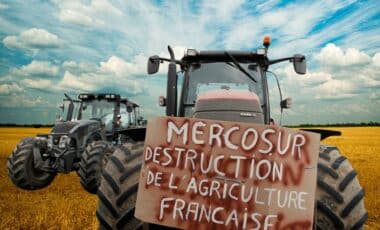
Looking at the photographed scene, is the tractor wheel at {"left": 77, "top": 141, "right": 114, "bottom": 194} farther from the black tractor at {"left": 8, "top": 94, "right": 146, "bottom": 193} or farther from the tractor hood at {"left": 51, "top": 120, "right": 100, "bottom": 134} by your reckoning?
the tractor hood at {"left": 51, "top": 120, "right": 100, "bottom": 134}

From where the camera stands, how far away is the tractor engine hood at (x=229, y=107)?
4121 millimetres

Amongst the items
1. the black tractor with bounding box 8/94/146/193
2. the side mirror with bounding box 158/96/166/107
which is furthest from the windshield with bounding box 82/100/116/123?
the side mirror with bounding box 158/96/166/107

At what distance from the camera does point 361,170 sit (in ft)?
39.8

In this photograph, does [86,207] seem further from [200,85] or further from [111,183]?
[111,183]

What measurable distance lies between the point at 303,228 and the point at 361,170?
10847mm

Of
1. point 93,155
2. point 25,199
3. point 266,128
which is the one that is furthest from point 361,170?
point 266,128

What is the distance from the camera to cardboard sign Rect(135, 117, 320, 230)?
8.39ft

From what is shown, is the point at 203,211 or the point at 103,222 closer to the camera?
the point at 203,211

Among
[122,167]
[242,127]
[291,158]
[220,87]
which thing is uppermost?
[220,87]

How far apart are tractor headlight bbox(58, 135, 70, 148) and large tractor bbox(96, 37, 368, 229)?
14.2 ft

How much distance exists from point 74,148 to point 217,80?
17.8 feet

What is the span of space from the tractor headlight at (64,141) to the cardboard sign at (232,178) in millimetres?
6754

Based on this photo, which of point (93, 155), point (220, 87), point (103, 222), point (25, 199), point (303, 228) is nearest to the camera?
point (303, 228)

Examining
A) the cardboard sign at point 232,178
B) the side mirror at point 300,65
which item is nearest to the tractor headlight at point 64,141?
the side mirror at point 300,65
